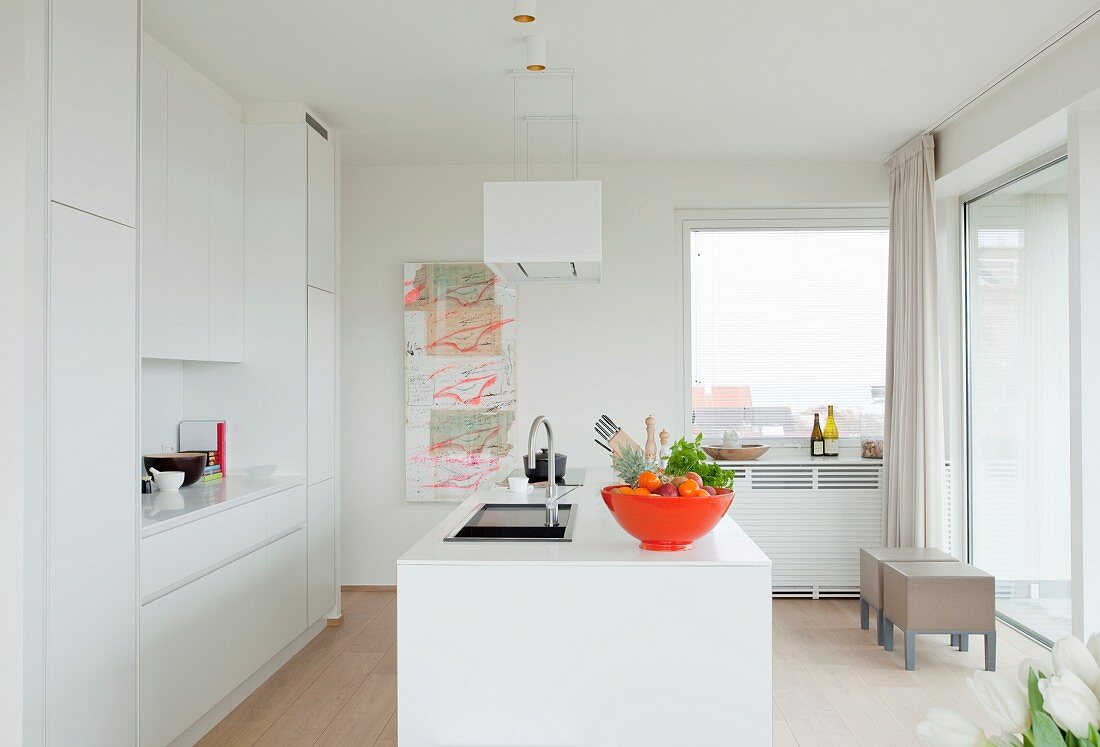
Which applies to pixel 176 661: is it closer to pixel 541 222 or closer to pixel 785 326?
pixel 541 222

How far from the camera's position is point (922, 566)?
406cm

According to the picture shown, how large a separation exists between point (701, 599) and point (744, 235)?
153 inches

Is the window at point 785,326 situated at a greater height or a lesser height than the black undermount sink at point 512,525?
greater

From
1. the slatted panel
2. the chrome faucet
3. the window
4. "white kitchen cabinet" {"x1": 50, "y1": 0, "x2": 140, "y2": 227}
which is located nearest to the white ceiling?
"white kitchen cabinet" {"x1": 50, "y1": 0, "x2": 140, "y2": 227}

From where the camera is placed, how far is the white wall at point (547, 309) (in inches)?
211

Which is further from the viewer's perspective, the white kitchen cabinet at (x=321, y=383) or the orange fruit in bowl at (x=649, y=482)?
the white kitchen cabinet at (x=321, y=383)

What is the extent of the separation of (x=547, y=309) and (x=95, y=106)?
3291 millimetres

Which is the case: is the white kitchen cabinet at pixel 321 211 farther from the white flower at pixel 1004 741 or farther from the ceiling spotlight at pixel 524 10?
the white flower at pixel 1004 741

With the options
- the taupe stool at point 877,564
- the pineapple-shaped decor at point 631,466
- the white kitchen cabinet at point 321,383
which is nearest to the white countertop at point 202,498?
the white kitchen cabinet at point 321,383

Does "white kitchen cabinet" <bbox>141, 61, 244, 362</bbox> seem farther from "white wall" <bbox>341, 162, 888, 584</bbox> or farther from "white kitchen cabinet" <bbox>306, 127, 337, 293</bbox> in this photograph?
"white wall" <bbox>341, 162, 888, 584</bbox>

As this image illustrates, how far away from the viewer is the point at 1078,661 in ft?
2.42

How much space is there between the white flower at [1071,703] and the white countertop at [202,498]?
2659 mm

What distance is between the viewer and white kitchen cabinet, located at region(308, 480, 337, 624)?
14.0 ft

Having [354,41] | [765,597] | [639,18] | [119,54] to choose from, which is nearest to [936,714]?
[765,597]
